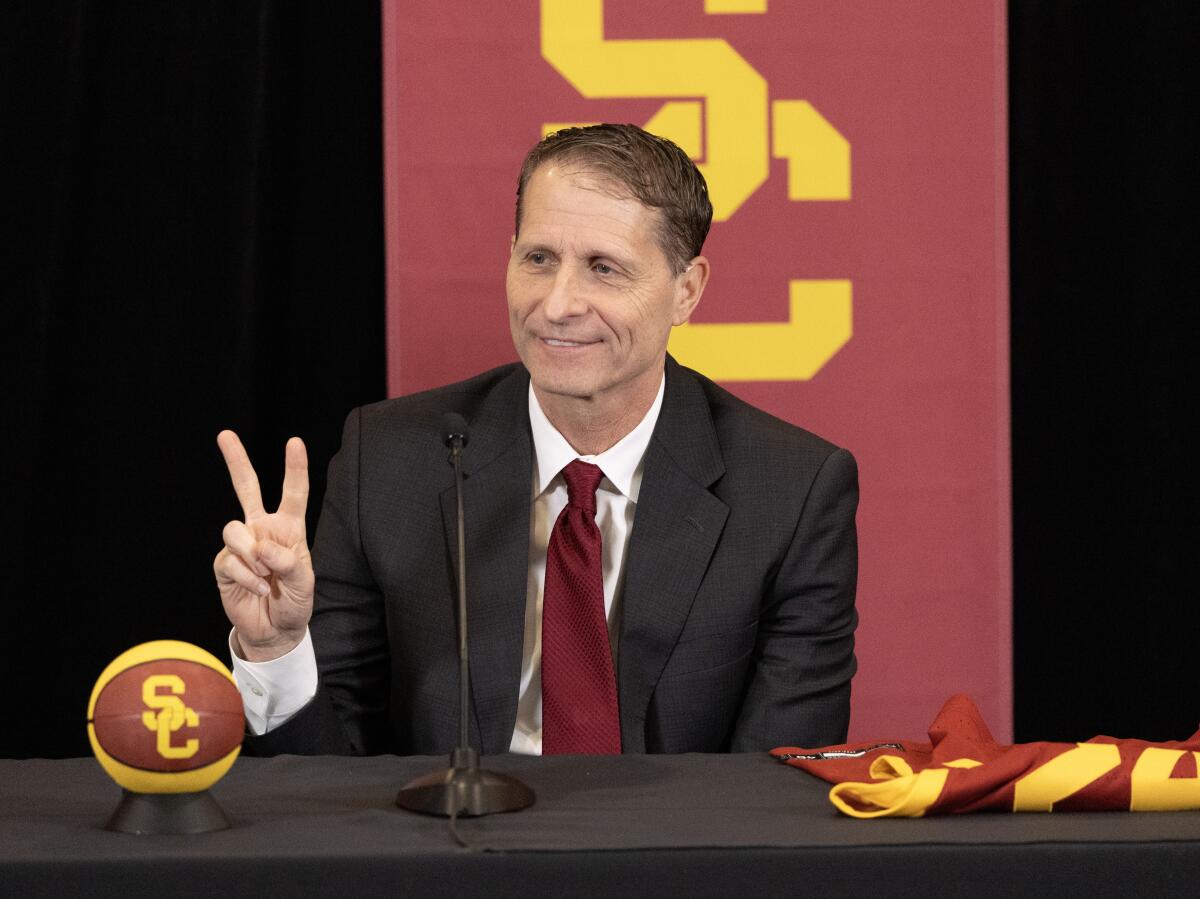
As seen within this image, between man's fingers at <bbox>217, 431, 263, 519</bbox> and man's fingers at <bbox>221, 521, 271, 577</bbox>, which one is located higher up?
man's fingers at <bbox>217, 431, 263, 519</bbox>

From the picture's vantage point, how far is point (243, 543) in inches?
62.4

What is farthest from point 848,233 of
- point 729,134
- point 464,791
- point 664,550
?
point 464,791

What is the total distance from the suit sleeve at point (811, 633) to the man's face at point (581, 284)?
36 cm

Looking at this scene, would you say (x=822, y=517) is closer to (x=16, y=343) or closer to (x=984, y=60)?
(x=984, y=60)

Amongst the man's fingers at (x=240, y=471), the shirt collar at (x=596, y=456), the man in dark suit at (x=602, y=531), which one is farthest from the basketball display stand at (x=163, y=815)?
the shirt collar at (x=596, y=456)

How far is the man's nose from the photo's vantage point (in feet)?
6.93

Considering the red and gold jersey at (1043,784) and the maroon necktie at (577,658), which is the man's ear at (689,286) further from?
the red and gold jersey at (1043,784)

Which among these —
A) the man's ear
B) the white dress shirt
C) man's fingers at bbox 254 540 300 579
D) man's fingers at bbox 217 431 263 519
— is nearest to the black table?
man's fingers at bbox 254 540 300 579

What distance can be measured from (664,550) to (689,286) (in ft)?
1.60

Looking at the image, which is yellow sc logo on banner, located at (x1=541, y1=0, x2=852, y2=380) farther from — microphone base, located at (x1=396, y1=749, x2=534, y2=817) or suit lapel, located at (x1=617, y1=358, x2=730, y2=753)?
microphone base, located at (x1=396, y1=749, x2=534, y2=817)

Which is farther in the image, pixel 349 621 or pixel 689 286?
pixel 689 286

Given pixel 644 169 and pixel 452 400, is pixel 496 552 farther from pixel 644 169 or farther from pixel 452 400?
pixel 644 169

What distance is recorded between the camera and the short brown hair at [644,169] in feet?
7.07

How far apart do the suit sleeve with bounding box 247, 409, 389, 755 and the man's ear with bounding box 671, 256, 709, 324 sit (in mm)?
550
